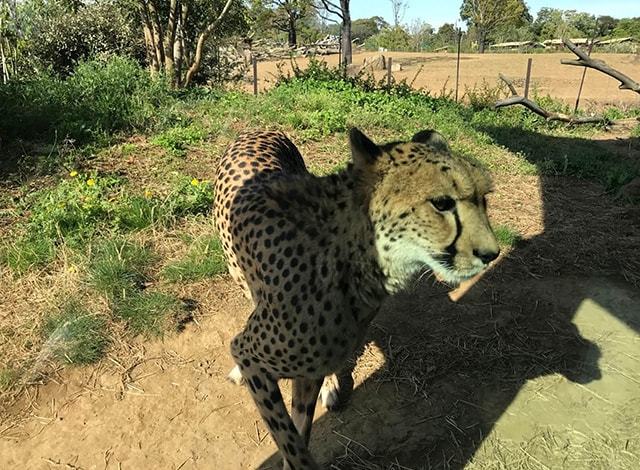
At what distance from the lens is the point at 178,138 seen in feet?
18.4

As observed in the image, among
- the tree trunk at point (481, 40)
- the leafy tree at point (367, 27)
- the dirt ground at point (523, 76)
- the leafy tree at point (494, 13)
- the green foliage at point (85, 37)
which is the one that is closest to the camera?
the green foliage at point (85, 37)

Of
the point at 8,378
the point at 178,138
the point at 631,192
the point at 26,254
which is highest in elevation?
the point at 178,138

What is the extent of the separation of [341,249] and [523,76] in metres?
19.0

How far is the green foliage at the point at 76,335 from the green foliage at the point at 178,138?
2.63 m

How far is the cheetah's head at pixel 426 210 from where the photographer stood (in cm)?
155

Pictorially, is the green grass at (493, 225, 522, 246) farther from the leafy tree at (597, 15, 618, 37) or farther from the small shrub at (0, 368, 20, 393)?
the leafy tree at (597, 15, 618, 37)

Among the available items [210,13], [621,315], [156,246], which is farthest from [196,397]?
[210,13]

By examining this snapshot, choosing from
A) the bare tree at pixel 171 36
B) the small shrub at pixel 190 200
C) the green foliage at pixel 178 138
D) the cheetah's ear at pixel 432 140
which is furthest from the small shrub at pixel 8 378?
the bare tree at pixel 171 36

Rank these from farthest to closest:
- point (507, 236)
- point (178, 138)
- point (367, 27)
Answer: point (367, 27) → point (178, 138) → point (507, 236)

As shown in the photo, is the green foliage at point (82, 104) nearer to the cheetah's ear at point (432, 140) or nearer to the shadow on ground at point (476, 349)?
the shadow on ground at point (476, 349)

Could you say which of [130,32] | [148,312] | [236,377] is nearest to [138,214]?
[148,312]

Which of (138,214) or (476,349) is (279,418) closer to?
(476,349)

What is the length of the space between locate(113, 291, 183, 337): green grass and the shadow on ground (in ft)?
3.40

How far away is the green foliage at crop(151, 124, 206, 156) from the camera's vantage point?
A: 5409 millimetres
